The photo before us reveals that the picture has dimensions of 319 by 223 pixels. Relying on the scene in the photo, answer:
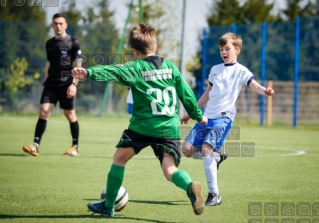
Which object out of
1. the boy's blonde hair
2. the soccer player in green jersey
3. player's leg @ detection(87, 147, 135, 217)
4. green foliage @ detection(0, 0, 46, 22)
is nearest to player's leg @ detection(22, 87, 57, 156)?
the boy's blonde hair

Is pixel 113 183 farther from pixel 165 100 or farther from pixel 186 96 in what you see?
pixel 186 96

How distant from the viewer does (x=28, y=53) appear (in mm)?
23828

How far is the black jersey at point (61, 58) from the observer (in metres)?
10.4

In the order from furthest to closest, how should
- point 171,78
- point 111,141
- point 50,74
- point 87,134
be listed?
point 87,134 < point 111,141 < point 50,74 < point 171,78

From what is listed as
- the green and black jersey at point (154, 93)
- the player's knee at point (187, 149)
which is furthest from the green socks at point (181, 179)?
the player's knee at point (187, 149)

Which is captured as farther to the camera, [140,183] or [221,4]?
[221,4]

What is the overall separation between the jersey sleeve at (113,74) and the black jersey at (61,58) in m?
5.26

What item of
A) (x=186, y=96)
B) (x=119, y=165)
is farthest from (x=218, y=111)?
(x=119, y=165)

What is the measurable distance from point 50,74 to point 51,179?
3220 millimetres

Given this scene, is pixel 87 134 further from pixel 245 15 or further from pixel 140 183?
pixel 245 15

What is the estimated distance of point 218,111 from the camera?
664cm

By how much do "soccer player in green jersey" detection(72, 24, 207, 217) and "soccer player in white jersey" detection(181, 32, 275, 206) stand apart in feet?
3.04

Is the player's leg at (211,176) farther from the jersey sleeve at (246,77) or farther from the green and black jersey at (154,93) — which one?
the green and black jersey at (154,93)

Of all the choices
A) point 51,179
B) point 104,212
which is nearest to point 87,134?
point 51,179
